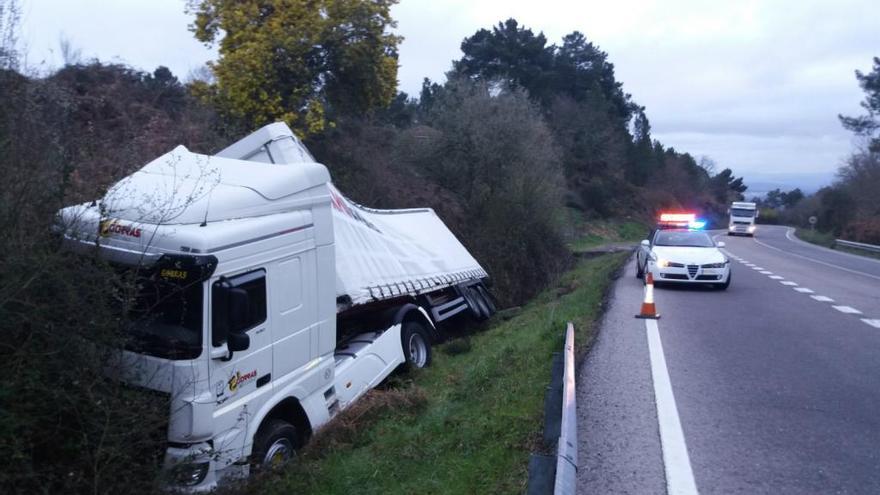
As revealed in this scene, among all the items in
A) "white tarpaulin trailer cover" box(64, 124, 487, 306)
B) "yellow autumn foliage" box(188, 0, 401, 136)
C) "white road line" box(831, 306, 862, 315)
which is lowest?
"white road line" box(831, 306, 862, 315)

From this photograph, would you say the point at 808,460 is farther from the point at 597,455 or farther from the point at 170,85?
the point at 170,85

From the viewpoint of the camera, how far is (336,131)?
2548cm

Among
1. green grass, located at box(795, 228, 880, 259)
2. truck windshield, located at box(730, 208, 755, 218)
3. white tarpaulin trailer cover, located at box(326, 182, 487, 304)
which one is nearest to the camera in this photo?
white tarpaulin trailer cover, located at box(326, 182, 487, 304)

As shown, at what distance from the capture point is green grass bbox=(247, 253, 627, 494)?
21.0ft

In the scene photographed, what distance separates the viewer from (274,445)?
7082 millimetres

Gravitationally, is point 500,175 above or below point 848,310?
above

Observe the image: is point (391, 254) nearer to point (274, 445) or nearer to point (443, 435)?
point (443, 435)

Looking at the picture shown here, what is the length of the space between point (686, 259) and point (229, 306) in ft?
46.5

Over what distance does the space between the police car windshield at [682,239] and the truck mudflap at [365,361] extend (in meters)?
10.7

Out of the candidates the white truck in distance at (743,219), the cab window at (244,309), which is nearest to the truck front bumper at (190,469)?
the cab window at (244,309)

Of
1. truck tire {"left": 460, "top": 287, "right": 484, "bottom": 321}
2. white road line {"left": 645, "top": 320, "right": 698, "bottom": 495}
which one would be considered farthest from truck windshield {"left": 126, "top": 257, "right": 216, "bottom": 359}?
truck tire {"left": 460, "top": 287, "right": 484, "bottom": 321}

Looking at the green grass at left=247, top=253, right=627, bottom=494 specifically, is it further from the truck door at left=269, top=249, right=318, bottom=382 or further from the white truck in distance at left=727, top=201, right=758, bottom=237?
the white truck in distance at left=727, top=201, right=758, bottom=237

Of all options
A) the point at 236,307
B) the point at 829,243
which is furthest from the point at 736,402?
the point at 829,243

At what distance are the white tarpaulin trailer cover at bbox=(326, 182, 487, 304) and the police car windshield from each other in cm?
503
